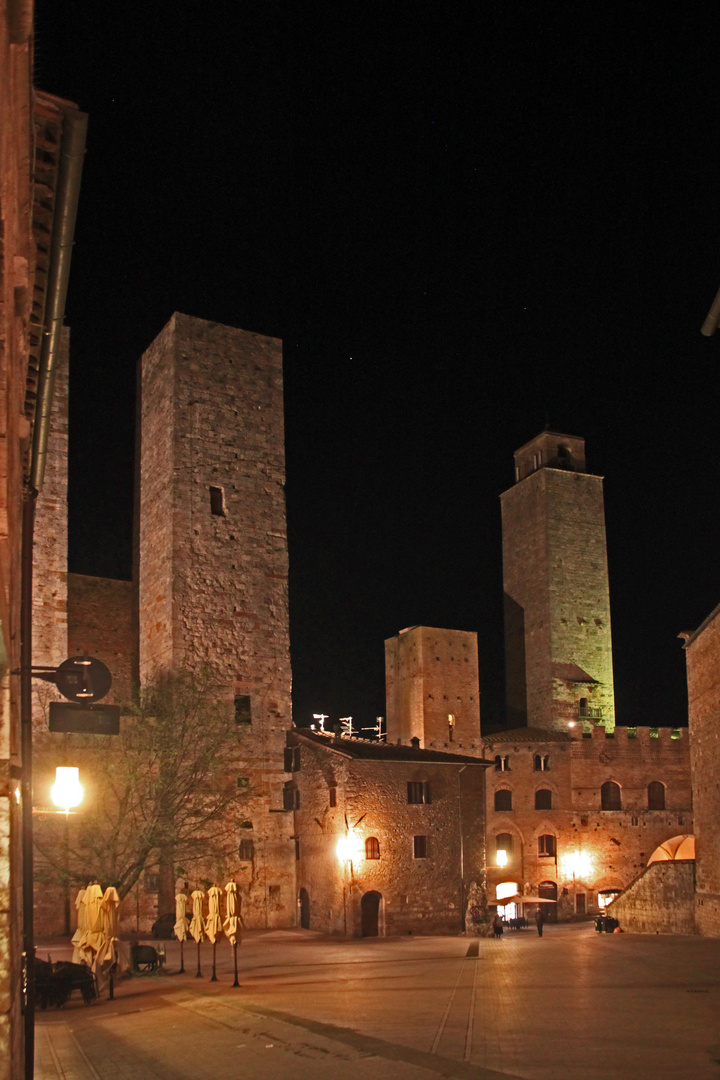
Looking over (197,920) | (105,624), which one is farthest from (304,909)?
(197,920)

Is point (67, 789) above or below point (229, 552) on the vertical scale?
below

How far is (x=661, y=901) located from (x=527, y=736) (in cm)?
1395

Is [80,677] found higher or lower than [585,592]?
lower

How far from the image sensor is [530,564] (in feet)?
143

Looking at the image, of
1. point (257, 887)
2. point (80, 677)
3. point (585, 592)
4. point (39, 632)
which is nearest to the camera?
point (80, 677)

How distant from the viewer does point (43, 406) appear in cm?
890

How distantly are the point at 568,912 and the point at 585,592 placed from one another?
12696 millimetres

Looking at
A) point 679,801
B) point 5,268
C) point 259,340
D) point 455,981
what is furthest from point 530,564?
point 5,268

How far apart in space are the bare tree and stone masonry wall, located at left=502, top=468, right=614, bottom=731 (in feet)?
60.8

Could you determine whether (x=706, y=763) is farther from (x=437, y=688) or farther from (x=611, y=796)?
(x=611, y=796)

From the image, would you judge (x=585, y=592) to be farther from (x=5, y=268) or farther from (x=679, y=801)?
(x=5, y=268)

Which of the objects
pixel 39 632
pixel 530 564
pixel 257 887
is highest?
pixel 530 564

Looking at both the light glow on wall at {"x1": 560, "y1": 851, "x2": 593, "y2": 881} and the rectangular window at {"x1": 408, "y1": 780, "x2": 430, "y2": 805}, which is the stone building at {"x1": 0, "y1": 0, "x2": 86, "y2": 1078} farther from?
the light glow on wall at {"x1": 560, "y1": 851, "x2": 593, "y2": 881}

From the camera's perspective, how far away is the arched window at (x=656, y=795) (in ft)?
126
